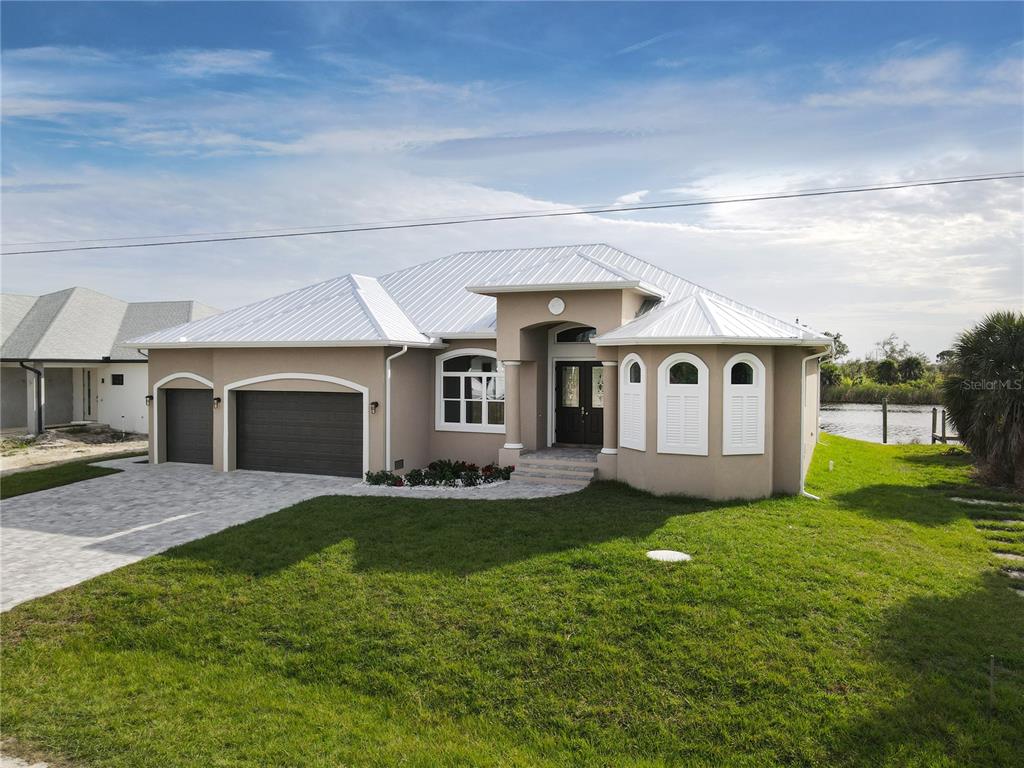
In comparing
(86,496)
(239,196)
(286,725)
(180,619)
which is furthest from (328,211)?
(286,725)

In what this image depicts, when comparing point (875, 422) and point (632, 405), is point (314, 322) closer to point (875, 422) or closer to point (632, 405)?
point (632, 405)

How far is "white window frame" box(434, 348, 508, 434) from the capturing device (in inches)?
604

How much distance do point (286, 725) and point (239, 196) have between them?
1587 centimetres

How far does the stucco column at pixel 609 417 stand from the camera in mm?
13252

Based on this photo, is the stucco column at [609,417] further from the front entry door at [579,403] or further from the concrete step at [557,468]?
the front entry door at [579,403]

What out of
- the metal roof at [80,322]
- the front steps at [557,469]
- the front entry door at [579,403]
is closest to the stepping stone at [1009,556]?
the front steps at [557,469]

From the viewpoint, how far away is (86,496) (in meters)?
13.4

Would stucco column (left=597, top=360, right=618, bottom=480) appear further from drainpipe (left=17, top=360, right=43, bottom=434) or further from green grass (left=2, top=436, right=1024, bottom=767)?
drainpipe (left=17, top=360, right=43, bottom=434)

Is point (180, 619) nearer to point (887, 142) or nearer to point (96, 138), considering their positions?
point (96, 138)

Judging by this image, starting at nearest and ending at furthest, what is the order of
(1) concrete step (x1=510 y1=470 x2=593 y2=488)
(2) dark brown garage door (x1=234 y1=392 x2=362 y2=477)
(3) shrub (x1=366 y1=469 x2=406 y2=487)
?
(1) concrete step (x1=510 y1=470 x2=593 y2=488)
(3) shrub (x1=366 y1=469 x2=406 y2=487)
(2) dark brown garage door (x1=234 y1=392 x2=362 y2=477)

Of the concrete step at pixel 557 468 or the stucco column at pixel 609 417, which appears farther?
the concrete step at pixel 557 468

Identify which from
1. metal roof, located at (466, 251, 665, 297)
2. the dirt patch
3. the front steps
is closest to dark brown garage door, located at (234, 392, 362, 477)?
the front steps

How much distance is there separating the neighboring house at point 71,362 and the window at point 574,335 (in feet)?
54.8

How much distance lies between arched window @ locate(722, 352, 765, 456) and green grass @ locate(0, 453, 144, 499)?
47.1 feet
